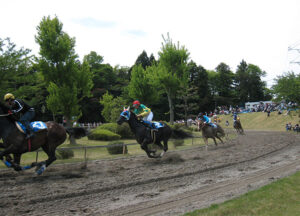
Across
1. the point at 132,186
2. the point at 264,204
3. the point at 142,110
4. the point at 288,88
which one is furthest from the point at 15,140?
the point at 288,88

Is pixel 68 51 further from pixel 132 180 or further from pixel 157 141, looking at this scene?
pixel 132 180

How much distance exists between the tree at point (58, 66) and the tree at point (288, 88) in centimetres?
2276

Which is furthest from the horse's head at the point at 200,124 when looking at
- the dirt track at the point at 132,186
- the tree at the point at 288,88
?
the tree at the point at 288,88

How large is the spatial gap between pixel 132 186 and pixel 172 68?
24.8 meters

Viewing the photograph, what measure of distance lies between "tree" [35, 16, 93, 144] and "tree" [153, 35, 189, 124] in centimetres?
1307

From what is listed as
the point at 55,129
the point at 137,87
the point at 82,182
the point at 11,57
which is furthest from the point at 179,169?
the point at 137,87

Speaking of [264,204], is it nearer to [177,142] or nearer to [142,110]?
[142,110]

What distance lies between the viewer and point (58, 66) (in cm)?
1725

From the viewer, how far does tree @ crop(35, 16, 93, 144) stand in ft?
55.1

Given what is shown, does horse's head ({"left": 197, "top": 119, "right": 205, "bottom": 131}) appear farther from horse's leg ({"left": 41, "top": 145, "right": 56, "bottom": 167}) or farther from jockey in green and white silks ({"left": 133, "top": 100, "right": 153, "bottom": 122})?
horse's leg ({"left": 41, "top": 145, "right": 56, "bottom": 167})

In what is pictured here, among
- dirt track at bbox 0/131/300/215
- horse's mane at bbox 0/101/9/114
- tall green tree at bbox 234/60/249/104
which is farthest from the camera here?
tall green tree at bbox 234/60/249/104

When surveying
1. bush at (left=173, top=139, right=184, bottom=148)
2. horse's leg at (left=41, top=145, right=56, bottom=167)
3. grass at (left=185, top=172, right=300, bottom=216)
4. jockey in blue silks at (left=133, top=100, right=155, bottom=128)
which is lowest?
grass at (left=185, top=172, right=300, bottom=216)

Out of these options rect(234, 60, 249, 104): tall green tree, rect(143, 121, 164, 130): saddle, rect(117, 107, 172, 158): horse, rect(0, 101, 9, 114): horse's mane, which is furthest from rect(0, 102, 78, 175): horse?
rect(234, 60, 249, 104): tall green tree

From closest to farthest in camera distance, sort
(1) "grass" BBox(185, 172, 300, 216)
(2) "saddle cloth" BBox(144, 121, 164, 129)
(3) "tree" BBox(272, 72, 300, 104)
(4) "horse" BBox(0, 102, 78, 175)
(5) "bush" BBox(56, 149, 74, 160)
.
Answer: (1) "grass" BBox(185, 172, 300, 216), (4) "horse" BBox(0, 102, 78, 175), (2) "saddle cloth" BBox(144, 121, 164, 129), (5) "bush" BBox(56, 149, 74, 160), (3) "tree" BBox(272, 72, 300, 104)
